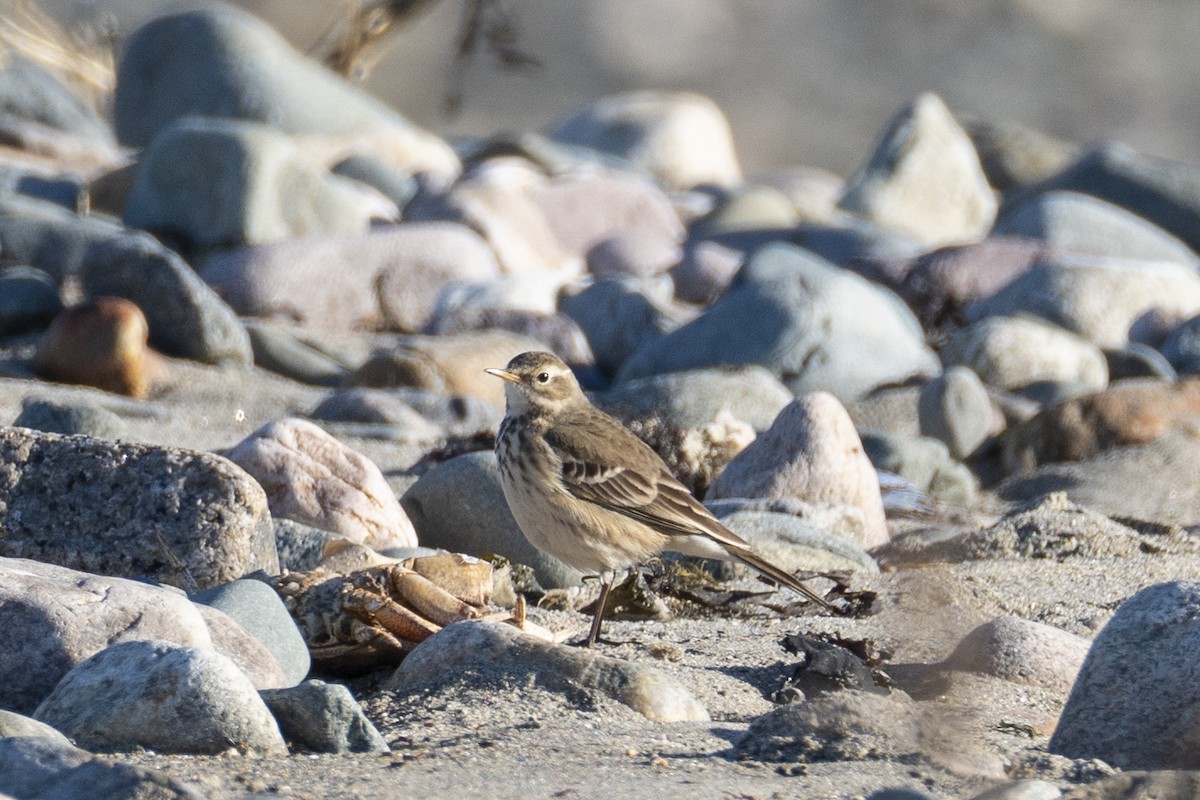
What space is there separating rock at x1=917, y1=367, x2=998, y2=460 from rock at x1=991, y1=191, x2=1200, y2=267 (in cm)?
552

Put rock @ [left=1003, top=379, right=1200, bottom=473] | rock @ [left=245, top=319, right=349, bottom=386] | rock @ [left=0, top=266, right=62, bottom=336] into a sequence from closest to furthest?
rock @ [left=1003, top=379, right=1200, bottom=473] → rock @ [left=0, top=266, right=62, bottom=336] → rock @ [left=245, top=319, right=349, bottom=386]

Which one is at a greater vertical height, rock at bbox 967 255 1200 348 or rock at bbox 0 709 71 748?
rock at bbox 0 709 71 748

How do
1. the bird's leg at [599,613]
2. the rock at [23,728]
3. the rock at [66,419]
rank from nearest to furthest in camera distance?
the rock at [23,728] < the bird's leg at [599,613] < the rock at [66,419]

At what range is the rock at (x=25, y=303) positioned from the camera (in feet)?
35.2

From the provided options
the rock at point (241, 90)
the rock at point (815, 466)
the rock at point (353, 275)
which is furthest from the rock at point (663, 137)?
the rock at point (815, 466)

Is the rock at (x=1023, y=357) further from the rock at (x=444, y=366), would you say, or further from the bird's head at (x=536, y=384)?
the bird's head at (x=536, y=384)

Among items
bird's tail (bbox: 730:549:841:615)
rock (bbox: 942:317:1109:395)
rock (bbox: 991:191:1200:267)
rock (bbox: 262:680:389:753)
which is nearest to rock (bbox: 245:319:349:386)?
rock (bbox: 942:317:1109:395)

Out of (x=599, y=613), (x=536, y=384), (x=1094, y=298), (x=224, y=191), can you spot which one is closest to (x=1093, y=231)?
(x=1094, y=298)

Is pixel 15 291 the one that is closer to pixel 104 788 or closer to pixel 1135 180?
pixel 104 788

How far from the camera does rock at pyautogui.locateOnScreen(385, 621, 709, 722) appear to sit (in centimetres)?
463

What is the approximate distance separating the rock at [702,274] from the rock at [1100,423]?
4763mm

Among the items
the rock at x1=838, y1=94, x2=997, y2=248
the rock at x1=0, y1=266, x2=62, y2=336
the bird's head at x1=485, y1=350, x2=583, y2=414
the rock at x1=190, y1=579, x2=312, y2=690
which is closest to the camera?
the rock at x1=190, y1=579, x2=312, y2=690

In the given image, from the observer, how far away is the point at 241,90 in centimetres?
1748

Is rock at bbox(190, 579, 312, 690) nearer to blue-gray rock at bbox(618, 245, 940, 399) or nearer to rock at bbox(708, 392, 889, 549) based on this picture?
rock at bbox(708, 392, 889, 549)
